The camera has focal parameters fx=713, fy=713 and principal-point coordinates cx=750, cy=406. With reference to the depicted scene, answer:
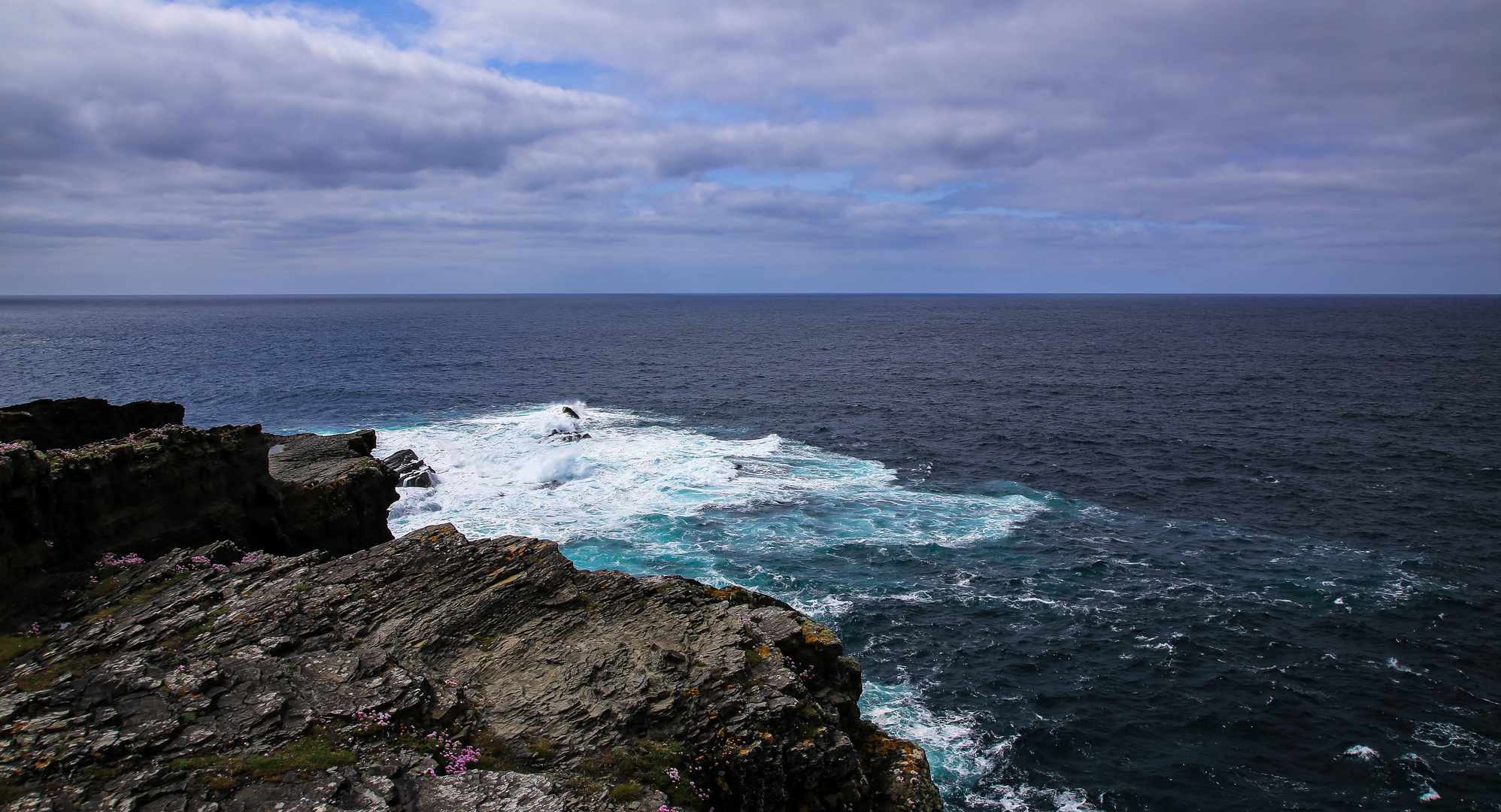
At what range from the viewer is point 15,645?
1752 cm

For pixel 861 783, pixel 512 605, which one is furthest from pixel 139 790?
pixel 861 783

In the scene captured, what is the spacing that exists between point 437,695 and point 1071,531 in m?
37.4

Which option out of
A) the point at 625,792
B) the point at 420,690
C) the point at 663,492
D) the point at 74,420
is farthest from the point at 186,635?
the point at 663,492

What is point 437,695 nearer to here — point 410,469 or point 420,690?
point 420,690

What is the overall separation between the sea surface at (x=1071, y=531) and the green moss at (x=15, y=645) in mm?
21891

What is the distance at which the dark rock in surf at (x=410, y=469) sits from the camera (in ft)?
160

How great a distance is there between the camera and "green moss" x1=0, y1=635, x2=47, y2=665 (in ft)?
56.0

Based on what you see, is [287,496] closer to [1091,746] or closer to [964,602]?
[964,602]

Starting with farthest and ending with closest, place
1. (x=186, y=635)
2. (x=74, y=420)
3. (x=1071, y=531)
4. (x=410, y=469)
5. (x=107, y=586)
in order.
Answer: (x=410, y=469), (x=1071, y=531), (x=74, y=420), (x=107, y=586), (x=186, y=635)

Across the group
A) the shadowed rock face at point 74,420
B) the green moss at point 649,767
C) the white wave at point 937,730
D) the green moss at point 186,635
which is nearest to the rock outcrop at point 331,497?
the shadowed rock face at point 74,420

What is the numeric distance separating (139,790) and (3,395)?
101 meters

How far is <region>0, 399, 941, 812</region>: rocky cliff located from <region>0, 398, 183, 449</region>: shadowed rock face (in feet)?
16.9

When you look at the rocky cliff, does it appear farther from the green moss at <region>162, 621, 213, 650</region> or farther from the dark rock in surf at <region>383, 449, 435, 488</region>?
the dark rock in surf at <region>383, 449, 435, 488</region>

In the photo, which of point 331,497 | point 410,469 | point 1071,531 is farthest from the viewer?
point 410,469
